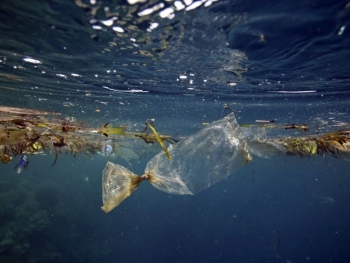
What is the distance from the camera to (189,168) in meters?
4.85

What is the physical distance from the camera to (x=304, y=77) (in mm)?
10430

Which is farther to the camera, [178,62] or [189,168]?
[178,62]

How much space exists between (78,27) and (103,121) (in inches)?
644

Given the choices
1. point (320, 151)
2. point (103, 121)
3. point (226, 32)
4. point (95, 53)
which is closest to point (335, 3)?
point (226, 32)

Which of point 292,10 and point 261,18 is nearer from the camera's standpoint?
point 292,10

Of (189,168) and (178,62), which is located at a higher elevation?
(178,62)

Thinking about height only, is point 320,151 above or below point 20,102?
below

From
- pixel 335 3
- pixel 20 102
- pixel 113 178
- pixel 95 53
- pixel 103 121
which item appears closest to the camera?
pixel 113 178

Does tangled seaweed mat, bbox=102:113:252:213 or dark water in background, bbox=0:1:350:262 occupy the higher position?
dark water in background, bbox=0:1:350:262

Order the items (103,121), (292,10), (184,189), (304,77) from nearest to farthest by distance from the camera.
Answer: (184,189)
(292,10)
(304,77)
(103,121)

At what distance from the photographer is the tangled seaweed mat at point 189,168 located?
15.8 ft

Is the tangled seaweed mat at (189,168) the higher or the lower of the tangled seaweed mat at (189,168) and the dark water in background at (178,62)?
the lower

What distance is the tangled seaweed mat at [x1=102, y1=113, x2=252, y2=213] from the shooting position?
4.81 meters

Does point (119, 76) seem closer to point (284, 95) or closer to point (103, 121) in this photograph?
point (284, 95)
